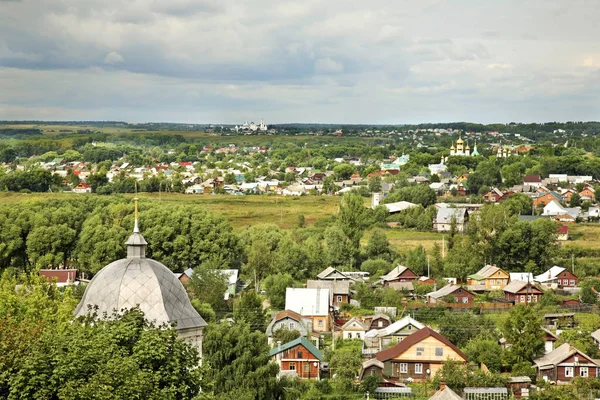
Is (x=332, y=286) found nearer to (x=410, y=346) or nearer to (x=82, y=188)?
(x=410, y=346)

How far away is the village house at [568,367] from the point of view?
102 feet

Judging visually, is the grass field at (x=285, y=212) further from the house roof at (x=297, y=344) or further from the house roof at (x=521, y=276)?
the house roof at (x=297, y=344)

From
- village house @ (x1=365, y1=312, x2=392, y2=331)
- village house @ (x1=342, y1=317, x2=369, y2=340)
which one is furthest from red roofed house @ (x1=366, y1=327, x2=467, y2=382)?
village house @ (x1=365, y1=312, x2=392, y2=331)

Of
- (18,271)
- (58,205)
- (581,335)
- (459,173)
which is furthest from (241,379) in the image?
(459,173)

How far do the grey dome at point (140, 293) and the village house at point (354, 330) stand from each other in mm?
17397

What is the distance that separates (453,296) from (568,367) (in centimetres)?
1379

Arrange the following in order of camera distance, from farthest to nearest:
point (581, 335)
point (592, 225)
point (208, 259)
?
point (592, 225) < point (208, 259) < point (581, 335)

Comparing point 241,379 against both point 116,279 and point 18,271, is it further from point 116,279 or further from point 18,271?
point 18,271

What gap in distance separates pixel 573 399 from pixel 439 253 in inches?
1078

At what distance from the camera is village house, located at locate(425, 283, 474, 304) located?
147 feet

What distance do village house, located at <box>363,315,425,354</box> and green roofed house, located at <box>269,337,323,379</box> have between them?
176 inches

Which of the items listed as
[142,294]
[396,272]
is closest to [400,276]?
[396,272]

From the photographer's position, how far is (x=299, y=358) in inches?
1249

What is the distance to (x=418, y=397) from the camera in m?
29.1
